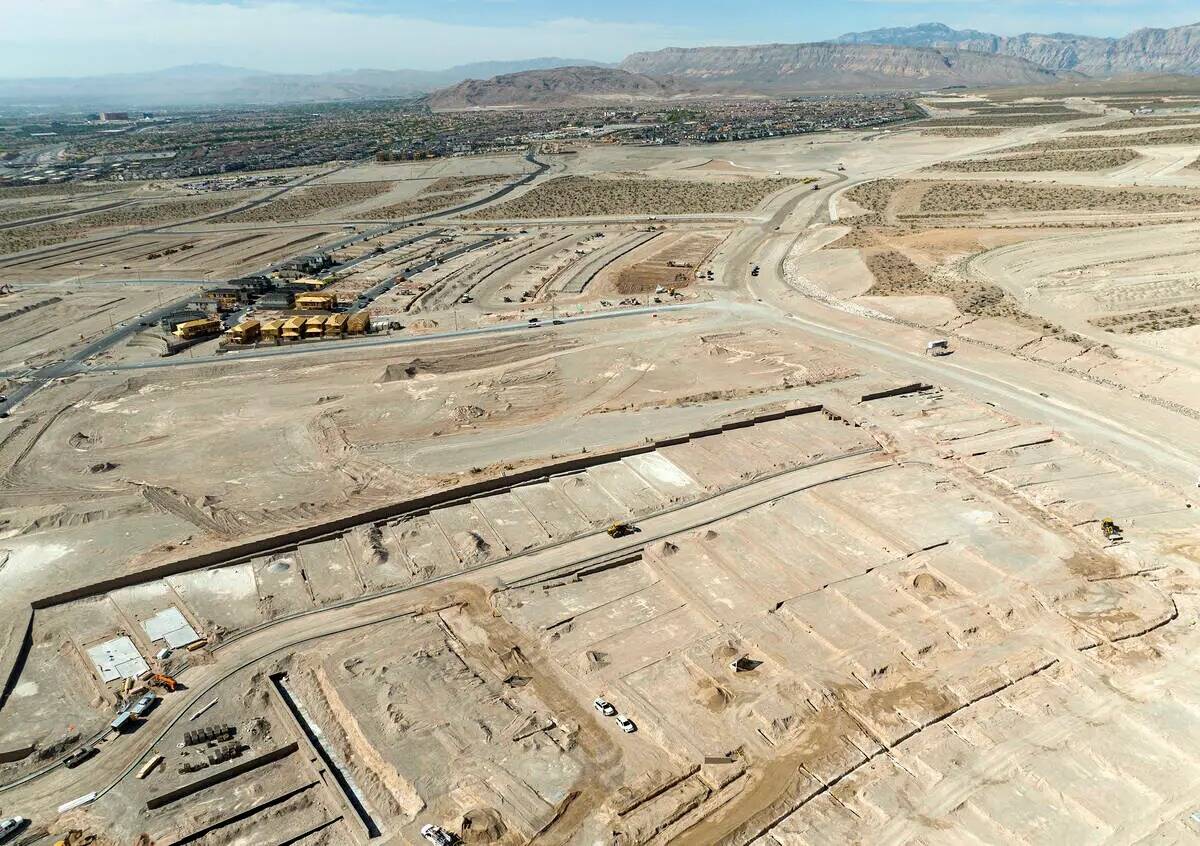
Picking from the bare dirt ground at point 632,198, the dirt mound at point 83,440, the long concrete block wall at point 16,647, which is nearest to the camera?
the long concrete block wall at point 16,647

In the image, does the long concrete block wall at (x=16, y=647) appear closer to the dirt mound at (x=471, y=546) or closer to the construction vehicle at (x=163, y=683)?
the construction vehicle at (x=163, y=683)

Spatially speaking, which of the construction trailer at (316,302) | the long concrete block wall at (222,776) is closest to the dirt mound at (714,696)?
the long concrete block wall at (222,776)

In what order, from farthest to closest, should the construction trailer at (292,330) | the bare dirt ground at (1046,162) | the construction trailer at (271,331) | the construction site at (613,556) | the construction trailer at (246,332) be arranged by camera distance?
1. the bare dirt ground at (1046,162)
2. the construction trailer at (292,330)
3. the construction trailer at (271,331)
4. the construction trailer at (246,332)
5. the construction site at (613,556)

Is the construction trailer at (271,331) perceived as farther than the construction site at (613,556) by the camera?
Yes

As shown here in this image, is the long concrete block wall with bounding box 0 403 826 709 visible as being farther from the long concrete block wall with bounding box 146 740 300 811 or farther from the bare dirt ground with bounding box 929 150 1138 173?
the bare dirt ground with bounding box 929 150 1138 173

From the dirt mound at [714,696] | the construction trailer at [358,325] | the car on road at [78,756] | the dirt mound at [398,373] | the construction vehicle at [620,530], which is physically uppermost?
the construction trailer at [358,325]

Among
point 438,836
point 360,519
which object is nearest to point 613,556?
point 360,519

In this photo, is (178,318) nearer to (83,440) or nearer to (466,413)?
(83,440)

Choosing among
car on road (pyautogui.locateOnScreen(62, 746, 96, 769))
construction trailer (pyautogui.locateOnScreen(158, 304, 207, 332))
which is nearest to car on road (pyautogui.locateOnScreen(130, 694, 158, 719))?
car on road (pyautogui.locateOnScreen(62, 746, 96, 769))
